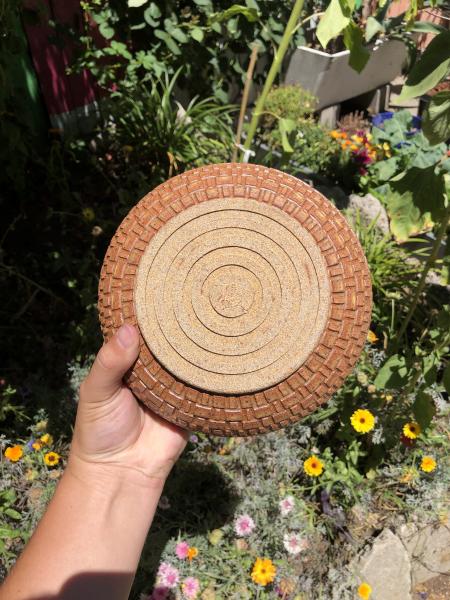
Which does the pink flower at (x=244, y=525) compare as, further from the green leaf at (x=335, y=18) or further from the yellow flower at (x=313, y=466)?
the green leaf at (x=335, y=18)

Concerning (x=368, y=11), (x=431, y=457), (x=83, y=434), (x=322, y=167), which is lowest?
(x=431, y=457)

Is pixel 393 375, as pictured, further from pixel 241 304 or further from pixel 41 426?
pixel 41 426

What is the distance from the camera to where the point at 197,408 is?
1.24 m

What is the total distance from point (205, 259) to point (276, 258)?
0.59ft

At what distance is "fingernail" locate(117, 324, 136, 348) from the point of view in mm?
1202

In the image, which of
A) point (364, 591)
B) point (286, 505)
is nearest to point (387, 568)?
point (364, 591)

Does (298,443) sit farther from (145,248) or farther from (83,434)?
(145,248)

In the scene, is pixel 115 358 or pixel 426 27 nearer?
pixel 115 358

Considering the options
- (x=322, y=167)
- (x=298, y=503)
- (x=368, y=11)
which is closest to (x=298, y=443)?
(x=298, y=503)

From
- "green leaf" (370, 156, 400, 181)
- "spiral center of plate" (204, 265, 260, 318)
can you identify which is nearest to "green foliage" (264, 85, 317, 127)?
"green leaf" (370, 156, 400, 181)

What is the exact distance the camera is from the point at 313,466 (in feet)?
6.53

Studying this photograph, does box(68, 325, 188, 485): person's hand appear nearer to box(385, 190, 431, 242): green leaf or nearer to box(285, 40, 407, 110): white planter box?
box(385, 190, 431, 242): green leaf

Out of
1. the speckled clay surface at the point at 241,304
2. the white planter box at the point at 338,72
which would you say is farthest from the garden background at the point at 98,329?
the white planter box at the point at 338,72

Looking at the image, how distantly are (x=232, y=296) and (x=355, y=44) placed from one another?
0.98 m
